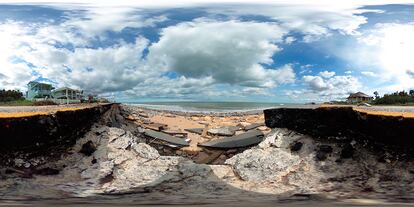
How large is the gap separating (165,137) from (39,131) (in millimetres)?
3868

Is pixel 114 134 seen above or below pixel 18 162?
above

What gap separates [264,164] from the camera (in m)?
4.30

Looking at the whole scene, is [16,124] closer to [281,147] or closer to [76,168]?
[76,168]

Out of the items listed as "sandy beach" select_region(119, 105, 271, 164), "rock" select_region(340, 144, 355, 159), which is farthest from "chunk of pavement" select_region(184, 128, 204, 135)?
"rock" select_region(340, 144, 355, 159)

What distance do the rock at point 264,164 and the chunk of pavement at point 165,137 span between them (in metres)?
2.67

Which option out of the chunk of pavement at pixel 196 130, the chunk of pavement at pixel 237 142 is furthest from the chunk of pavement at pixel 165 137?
the chunk of pavement at pixel 196 130

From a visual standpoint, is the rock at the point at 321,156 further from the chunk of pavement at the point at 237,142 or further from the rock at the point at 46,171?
the rock at the point at 46,171

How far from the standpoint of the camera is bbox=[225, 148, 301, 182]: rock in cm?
404

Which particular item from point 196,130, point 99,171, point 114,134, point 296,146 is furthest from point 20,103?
point 296,146

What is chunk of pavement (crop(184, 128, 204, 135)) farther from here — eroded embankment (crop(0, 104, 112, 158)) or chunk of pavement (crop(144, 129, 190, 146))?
eroded embankment (crop(0, 104, 112, 158))

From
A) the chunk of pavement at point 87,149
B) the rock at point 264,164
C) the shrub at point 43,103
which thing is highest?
the shrub at point 43,103

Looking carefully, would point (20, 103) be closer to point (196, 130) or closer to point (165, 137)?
point (165, 137)

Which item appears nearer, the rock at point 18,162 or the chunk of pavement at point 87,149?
the rock at point 18,162

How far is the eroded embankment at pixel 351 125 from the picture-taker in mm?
3559
